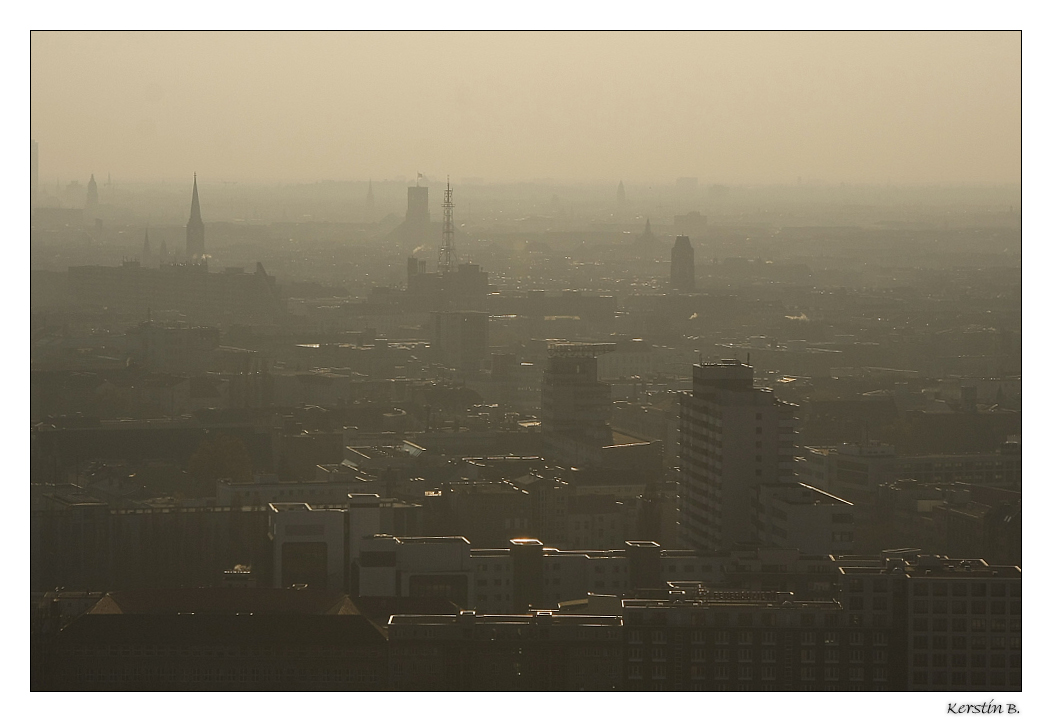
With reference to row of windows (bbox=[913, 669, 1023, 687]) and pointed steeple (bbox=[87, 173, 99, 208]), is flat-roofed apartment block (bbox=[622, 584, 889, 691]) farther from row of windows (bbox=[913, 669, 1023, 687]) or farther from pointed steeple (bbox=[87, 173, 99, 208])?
pointed steeple (bbox=[87, 173, 99, 208])

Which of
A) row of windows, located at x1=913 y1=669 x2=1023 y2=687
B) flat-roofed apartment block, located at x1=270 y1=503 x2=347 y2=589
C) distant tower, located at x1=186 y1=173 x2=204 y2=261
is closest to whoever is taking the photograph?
row of windows, located at x1=913 y1=669 x2=1023 y2=687

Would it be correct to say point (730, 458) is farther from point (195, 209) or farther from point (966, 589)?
point (195, 209)

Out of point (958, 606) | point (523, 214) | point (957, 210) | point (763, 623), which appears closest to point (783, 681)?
point (763, 623)

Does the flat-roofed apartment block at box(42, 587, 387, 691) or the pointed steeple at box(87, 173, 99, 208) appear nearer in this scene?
the flat-roofed apartment block at box(42, 587, 387, 691)

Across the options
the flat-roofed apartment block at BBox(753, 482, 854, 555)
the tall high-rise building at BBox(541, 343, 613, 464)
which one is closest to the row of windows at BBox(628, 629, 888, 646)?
the flat-roofed apartment block at BBox(753, 482, 854, 555)

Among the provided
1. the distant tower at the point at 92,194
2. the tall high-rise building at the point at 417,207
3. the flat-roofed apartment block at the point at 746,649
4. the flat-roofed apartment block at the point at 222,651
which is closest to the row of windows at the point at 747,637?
the flat-roofed apartment block at the point at 746,649
